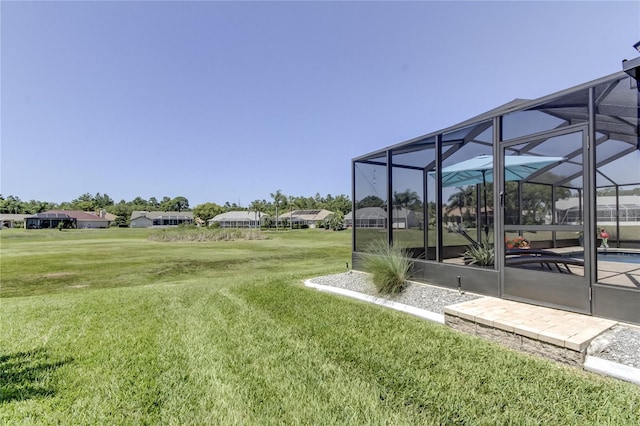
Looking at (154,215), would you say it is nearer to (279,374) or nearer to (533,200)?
(279,374)

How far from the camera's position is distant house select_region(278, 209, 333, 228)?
59041 millimetres

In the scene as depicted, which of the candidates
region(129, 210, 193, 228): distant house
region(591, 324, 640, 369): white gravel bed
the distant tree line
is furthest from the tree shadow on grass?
region(129, 210, 193, 228): distant house

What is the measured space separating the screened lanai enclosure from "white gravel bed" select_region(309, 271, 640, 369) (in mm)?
221

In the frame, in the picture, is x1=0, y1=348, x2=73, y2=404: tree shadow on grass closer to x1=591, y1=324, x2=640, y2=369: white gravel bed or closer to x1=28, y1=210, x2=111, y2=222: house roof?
x1=591, y1=324, x2=640, y2=369: white gravel bed

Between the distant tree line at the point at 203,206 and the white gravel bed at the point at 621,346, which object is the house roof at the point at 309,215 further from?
the white gravel bed at the point at 621,346

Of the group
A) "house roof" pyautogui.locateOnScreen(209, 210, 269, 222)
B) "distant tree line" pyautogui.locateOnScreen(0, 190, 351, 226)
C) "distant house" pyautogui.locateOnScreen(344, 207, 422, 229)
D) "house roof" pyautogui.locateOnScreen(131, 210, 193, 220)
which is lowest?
"distant house" pyautogui.locateOnScreen(344, 207, 422, 229)

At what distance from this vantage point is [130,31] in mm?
10422

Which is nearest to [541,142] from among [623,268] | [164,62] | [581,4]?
[623,268]

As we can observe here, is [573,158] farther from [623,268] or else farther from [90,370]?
[90,370]

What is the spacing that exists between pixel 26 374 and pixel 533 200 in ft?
19.4

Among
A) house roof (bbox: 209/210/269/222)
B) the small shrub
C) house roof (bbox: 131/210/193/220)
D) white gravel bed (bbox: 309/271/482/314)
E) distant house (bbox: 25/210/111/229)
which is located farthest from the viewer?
house roof (bbox: 131/210/193/220)

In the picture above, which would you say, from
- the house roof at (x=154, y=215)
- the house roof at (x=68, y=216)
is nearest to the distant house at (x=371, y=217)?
the house roof at (x=68, y=216)

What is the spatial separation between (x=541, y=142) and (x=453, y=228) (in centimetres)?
218

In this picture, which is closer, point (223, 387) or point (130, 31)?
point (223, 387)
